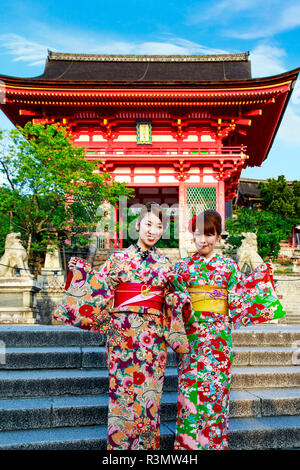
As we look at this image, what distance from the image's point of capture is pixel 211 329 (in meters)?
2.57

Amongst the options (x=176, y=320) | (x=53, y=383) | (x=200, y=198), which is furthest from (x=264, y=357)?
(x=200, y=198)

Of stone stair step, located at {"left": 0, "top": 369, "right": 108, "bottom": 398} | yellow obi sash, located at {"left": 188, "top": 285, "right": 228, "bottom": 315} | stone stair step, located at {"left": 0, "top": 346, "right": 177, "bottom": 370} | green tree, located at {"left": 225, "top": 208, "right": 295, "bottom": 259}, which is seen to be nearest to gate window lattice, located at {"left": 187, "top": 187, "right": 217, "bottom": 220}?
green tree, located at {"left": 225, "top": 208, "right": 295, "bottom": 259}

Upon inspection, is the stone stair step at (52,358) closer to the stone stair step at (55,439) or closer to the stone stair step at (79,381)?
the stone stair step at (79,381)

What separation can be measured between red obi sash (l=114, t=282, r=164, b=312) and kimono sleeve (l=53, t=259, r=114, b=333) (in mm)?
104

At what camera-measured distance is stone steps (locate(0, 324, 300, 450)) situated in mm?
2893

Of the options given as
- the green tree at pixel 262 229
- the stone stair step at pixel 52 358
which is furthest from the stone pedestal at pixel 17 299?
the green tree at pixel 262 229

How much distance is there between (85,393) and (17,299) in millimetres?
4836

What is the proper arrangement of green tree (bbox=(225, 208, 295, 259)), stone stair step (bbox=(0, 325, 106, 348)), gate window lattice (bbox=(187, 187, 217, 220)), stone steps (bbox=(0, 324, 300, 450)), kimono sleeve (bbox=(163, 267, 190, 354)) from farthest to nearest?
gate window lattice (bbox=(187, 187, 217, 220))
green tree (bbox=(225, 208, 295, 259))
stone stair step (bbox=(0, 325, 106, 348))
stone steps (bbox=(0, 324, 300, 450))
kimono sleeve (bbox=(163, 267, 190, 354))

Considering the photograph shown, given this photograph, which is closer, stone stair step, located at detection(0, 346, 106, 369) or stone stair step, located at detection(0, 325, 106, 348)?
stone stair step, located at detection(0, 346, 106, 369)

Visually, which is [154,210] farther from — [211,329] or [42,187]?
[42,187]

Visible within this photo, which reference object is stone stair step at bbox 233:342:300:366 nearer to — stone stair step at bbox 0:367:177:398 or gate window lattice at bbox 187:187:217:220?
stone stair step at bbox 0:367:177:398

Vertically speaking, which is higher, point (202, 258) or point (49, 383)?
point (202, 258)

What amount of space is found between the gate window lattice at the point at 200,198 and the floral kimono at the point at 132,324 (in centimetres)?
1267
